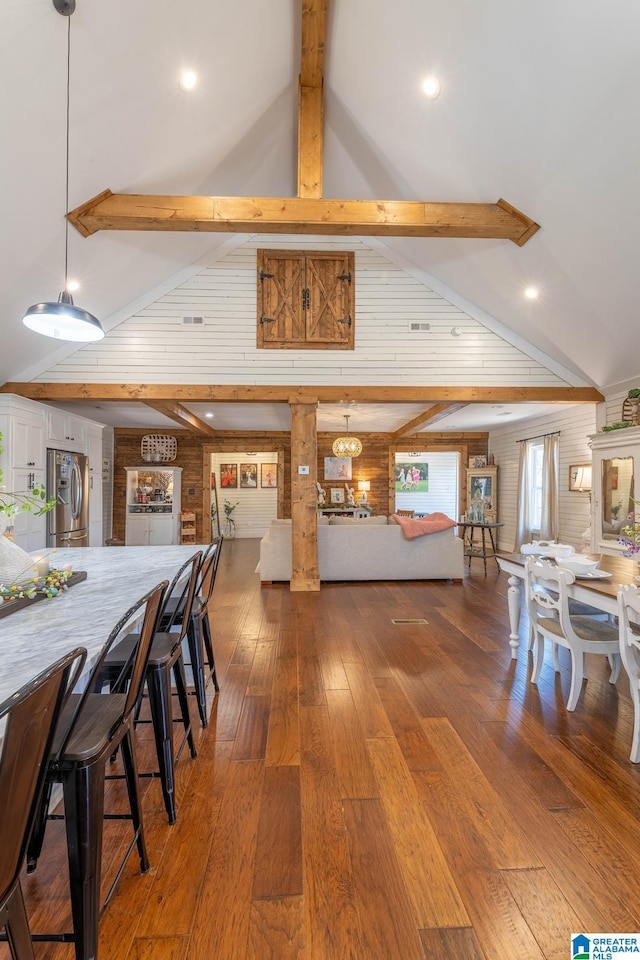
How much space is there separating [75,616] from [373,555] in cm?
512

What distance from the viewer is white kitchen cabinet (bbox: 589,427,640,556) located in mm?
4852

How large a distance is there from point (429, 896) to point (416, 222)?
414 centimetres

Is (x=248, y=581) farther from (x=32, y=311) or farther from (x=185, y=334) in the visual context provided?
(x=32, y=311)

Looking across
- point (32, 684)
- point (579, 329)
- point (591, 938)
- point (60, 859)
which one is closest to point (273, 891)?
point (60, 859)

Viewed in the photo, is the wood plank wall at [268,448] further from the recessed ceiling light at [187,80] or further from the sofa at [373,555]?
the recessed ceiling light at [187,80]

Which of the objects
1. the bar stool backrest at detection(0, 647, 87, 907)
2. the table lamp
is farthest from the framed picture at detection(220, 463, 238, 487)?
the bar stool backrest at detection(0, 647, 87, 907)

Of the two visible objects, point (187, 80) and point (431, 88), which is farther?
point (431, 88)

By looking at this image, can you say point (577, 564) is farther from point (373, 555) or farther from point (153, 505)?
point (153, 505)

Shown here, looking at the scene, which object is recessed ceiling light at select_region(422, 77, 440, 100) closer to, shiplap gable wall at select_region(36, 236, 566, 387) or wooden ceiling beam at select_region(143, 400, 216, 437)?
shiplap gable wall at select_region(36, 236, 566, 387)

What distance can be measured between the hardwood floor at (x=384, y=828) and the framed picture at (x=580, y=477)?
4.78 meters

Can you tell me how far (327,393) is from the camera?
6035mm

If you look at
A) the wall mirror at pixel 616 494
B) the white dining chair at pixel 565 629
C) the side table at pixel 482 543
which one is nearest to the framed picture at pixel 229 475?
the side table at pixel 482 543

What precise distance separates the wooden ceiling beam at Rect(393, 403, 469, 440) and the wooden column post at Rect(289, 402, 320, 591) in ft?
7.10

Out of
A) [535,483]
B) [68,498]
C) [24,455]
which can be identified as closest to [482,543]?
[535,483]
